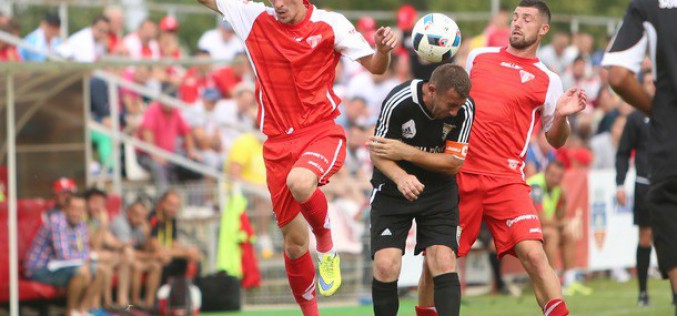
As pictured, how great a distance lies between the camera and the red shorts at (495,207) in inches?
390

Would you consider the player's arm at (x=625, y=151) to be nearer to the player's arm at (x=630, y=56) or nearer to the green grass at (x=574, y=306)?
the green grass at (x=574, y=306)

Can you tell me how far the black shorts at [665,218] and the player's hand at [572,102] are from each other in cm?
282

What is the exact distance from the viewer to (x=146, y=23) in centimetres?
1998

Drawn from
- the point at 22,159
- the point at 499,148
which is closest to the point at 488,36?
the point at 22,159

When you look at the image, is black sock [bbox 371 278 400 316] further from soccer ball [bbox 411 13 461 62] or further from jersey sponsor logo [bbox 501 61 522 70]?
jersey sponsor logo [bbox 501 61 522 70]

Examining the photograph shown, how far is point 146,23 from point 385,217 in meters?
11.4

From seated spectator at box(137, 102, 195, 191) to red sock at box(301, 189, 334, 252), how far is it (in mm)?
7753

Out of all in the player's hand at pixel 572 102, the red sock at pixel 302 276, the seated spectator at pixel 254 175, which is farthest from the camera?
the seated spectator at pixel 254 175

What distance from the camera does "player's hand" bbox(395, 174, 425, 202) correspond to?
29.8ft

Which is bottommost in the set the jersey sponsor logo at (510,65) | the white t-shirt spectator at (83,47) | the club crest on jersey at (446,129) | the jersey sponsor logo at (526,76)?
the club crest on jersey at (446,129)

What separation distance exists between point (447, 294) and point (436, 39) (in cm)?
192

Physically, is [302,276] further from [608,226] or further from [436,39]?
[608,226]

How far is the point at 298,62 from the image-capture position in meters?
9.99

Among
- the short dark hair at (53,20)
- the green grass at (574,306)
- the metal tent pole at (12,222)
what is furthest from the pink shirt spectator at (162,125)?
the metal tent pole at (12,222)
